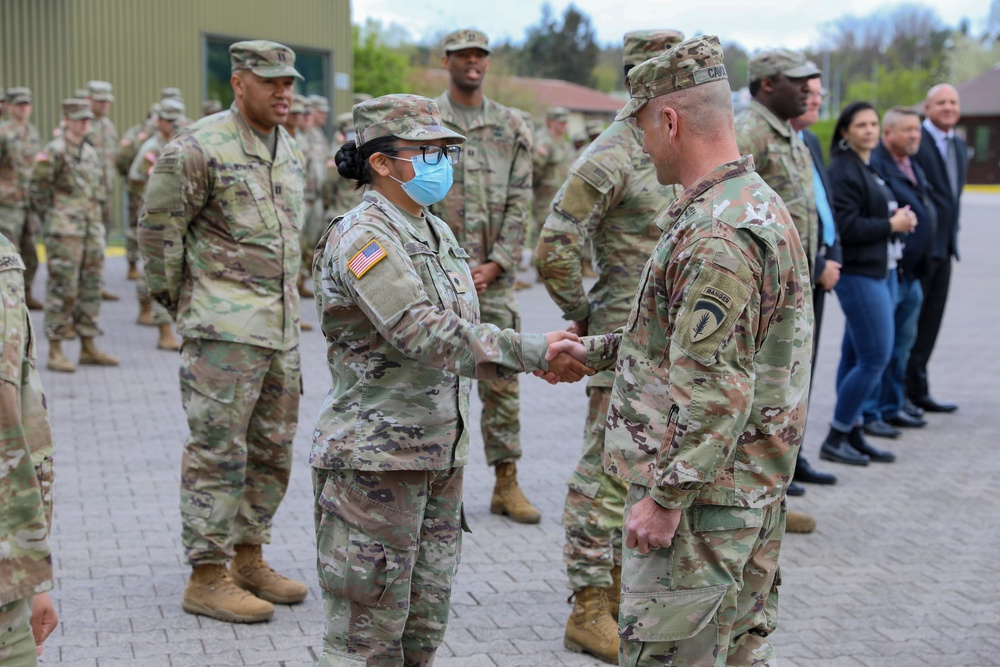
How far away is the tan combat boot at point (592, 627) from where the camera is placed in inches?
171

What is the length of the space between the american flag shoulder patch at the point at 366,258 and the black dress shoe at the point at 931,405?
6944 millimetres

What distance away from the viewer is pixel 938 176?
8.66 meters

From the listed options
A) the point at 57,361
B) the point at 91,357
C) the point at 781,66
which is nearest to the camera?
the point at 781,66

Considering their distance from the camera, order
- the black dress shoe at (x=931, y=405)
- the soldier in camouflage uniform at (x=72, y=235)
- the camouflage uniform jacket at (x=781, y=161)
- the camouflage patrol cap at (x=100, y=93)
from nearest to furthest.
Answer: the camouflage uniform jacket at (x=781, y=161), the black dress shoe at (x=931, y=405), the soldier in camouflage uniform at (x=72, y=235), the camouflage patrol cap at (x=100, y=93)

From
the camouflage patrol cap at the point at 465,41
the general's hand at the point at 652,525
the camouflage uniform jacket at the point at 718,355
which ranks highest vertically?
the camouflage patrol cap at the point at 465,41

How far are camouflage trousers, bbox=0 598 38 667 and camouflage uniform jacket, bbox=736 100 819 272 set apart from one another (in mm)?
3969

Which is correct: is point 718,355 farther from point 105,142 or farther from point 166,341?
point 105,142

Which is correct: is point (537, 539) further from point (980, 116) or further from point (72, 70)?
point (980, 116)

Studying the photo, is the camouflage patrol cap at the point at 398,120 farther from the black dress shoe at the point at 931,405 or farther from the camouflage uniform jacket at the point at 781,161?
the black dress shoe at the point at 931,405

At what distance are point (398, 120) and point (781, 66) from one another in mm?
2955

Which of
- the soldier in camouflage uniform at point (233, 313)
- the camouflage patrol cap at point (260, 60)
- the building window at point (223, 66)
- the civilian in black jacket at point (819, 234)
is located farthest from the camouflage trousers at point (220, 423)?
the building window at point (223, 66)

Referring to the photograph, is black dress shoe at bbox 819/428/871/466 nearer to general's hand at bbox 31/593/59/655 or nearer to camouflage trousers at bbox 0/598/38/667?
general's hand at bbox 31/593/59/655

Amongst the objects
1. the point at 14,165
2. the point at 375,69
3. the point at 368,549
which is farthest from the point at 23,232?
the point at 375,69

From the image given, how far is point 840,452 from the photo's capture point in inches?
292
